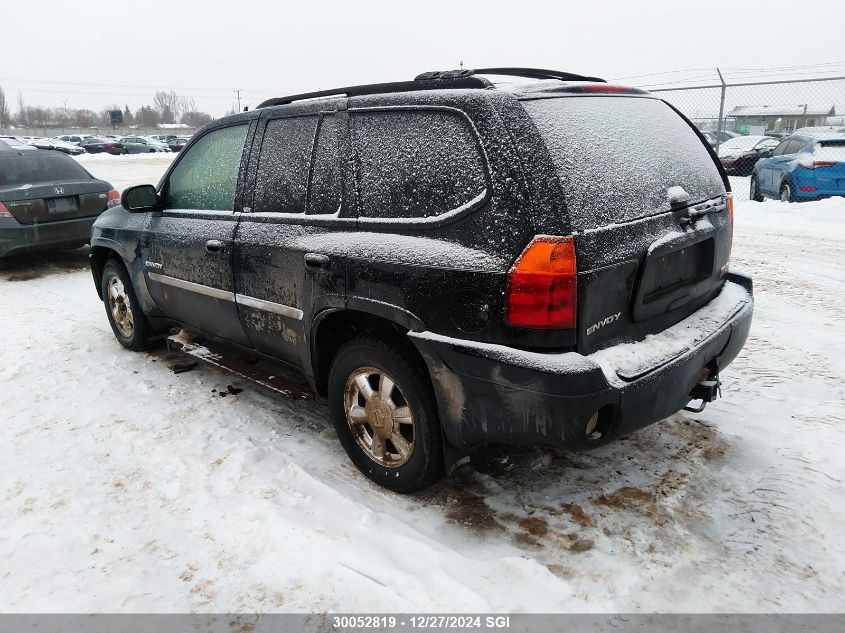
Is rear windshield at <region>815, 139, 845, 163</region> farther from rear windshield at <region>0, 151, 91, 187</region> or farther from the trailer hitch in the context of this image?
rear windshield at <region>0, 151, 91, 187</region>

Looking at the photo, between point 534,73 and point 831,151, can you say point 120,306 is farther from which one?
point 831,151

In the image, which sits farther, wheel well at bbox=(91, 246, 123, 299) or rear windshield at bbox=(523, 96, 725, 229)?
wheel well at bbox=(91, 246, 123, 299)

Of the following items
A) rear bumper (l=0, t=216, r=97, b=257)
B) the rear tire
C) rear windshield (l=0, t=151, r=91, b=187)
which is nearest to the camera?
rear bumper (l=0, t=216, r=97, b=257)

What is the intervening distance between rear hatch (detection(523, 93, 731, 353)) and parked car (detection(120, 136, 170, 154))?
1842 inches

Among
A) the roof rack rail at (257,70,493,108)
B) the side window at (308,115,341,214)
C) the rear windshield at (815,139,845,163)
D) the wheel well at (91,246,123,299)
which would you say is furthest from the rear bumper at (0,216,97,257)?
the rear windshield at (815,139,845,163)

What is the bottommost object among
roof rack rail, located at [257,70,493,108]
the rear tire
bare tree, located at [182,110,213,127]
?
the rear tire

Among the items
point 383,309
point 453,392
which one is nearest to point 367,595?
point 453,392

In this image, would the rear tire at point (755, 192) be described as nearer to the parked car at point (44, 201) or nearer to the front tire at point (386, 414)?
the parked car at point (44, 201)

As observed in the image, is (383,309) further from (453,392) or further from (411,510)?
(411,510)

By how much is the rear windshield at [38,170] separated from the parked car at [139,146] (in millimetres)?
39055

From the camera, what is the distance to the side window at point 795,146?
11.5 m

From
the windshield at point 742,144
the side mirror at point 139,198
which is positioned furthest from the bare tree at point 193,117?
the side mirror at point 139,198

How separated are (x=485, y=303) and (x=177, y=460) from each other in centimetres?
211

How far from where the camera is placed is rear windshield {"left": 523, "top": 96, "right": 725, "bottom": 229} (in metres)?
2.35
